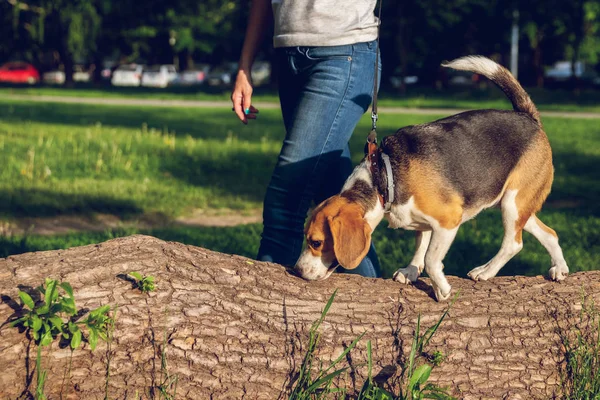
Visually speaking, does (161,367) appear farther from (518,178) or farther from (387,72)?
(387,72)

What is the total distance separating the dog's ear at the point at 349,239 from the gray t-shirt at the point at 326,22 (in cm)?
96

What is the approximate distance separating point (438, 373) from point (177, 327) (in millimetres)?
1133

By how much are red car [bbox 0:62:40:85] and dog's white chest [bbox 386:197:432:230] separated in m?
53.8

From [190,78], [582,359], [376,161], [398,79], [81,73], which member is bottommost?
[81,73]

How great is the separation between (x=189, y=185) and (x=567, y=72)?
4609 centimetres

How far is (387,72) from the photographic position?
4819 cm

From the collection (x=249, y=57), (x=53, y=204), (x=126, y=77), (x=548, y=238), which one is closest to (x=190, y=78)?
(x=126, y=77)

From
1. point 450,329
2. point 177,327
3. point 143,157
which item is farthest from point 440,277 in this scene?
point 143,157

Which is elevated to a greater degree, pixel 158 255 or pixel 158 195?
pixel 158 255

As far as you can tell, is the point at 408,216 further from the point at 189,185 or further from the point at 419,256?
the point at 189,185

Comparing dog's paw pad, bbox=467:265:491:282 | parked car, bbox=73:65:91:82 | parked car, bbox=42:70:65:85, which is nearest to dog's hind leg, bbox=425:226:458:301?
dog's paw pad, bbox=467:265:491:282

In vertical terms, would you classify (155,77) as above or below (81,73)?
above

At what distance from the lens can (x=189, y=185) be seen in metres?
10.4

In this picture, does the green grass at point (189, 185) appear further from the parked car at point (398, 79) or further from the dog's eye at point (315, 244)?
the parked car at point (398, 79)
